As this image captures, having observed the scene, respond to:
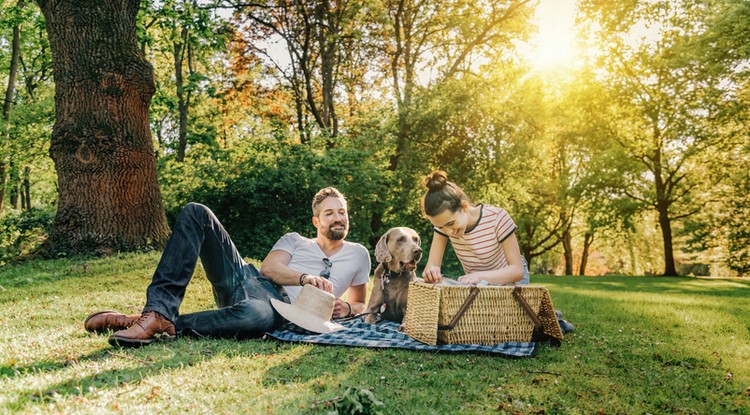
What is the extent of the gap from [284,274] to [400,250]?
1.08 metres

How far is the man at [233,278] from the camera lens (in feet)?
12.2

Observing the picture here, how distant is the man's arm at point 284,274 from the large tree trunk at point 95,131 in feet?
14.4

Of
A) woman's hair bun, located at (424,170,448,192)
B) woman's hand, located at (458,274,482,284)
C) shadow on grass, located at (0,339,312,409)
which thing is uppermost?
woman's hair bun, located at (424,170,448,192)

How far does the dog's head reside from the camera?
470 centimetres

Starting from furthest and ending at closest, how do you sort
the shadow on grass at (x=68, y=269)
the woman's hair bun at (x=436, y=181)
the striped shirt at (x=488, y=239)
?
the shadow on grass at (x=68, y=269) → the striped shirt at (x=488, y=239) → the woman's hair bun at (x=436, y=181)

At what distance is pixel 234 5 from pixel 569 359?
1542 cm

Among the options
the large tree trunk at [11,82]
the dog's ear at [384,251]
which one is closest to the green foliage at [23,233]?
the large tree trunk at [11,82]

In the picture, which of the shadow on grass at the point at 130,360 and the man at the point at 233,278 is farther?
the man at the point at 233,278

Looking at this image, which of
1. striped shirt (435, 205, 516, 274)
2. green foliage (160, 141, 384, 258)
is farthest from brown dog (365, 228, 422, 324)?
green foliage (160, 141, 384, 258)

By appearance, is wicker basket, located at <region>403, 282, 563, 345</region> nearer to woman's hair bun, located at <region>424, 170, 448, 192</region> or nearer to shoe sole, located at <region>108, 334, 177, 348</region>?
woman's hair bun, located at <region>424, 170, 448, 192</region>

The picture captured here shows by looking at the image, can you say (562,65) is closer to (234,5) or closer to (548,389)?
(234,5)

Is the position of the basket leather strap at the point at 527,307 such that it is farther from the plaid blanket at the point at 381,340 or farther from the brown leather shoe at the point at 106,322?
the brown leather shoe at the point at 106,322

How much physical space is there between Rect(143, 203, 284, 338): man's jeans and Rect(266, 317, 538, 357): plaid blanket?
8.7 inches

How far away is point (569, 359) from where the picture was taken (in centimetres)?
379
